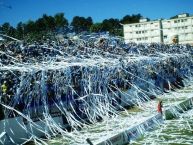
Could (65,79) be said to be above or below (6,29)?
below

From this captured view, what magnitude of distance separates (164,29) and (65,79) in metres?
94.0

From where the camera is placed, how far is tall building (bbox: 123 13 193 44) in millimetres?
104188

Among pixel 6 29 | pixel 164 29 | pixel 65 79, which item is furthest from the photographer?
pixel 164 29

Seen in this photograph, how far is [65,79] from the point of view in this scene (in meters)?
17.0

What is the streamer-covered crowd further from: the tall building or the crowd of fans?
the tall building

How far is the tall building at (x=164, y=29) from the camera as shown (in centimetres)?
10419

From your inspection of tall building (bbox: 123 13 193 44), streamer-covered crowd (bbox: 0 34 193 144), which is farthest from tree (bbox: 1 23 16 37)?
tall building (bbox: 123 13 193 44)

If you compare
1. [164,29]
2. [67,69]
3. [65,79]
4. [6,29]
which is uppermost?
[164,29]

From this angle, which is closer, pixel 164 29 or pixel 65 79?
pixel 65 79

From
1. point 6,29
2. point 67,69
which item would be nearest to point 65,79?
point 67,69

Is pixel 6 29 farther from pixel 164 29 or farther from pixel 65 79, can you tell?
pixel 164 29

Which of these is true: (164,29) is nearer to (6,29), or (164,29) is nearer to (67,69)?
(67,69)

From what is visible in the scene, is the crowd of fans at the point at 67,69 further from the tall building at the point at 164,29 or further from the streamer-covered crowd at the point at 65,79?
the tall building at the point at 164,29

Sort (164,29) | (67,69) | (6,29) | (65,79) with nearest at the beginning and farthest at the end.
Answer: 1. (6,29)
2. (67,69)
3. (65,79)
4. (164,29)
